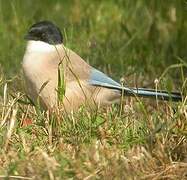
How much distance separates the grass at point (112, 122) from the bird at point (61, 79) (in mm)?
110

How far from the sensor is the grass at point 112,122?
423cm

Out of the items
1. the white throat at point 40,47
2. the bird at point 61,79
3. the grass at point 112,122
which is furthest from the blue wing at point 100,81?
the white throat at point 40,47

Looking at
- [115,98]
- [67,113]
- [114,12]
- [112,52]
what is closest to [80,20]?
[114,12]

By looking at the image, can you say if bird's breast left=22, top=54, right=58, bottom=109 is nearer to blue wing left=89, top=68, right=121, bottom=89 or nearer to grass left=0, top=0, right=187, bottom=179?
grass left=0, top=0, right=187, bottom=179

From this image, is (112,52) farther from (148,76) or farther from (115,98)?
(115,98)

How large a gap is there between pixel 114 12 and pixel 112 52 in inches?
52.1

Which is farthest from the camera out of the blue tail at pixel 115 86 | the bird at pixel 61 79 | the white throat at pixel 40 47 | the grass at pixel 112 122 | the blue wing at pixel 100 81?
the white throat at pixel 40 47

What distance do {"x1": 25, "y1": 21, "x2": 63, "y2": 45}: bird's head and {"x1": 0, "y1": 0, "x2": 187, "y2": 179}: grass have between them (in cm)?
39

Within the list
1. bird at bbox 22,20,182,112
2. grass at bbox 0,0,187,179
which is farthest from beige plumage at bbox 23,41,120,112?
grass at bbox 0,0,187,179

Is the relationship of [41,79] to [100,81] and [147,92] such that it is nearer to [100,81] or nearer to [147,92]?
[100,81]

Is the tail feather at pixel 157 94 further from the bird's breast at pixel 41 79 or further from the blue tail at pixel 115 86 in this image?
the bird's breast at pixel 41 79

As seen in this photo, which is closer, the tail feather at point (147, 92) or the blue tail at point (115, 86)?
the tail feather at point (147, 92)

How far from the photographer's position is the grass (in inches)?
166

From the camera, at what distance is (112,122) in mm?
4918
